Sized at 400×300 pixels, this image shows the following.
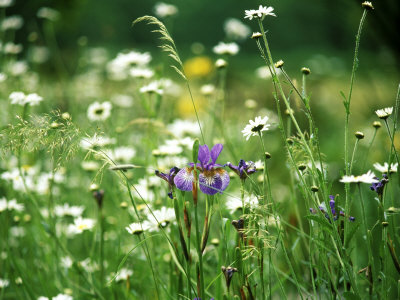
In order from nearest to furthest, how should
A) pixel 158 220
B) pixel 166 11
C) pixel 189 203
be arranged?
pixel 158 220 < pixel 189 203 < pixel 166 11

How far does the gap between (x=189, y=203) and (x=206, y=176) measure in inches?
23.0

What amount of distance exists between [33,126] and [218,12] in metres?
9.47

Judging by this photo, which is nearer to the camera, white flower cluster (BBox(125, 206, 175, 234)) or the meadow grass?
the meadow grass

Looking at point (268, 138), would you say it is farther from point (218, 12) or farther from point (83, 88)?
point (218, 12)

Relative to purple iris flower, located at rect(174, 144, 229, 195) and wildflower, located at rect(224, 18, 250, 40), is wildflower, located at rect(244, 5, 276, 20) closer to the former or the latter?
purple iris flower, located at rect(174, 144, 229, 195)

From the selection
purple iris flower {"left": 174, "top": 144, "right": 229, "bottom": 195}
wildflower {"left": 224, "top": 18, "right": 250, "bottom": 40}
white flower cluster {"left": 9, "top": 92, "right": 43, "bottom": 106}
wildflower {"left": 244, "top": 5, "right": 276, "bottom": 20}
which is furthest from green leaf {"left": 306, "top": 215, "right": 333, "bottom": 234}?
wildflower {"left": 224, "top": 18, "right": 250, "bottom": 40}

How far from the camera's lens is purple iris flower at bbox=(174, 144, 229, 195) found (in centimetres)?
94

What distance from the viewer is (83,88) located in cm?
319

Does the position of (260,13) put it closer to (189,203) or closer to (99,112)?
(189,203)

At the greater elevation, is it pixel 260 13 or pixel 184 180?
pixel 260 13

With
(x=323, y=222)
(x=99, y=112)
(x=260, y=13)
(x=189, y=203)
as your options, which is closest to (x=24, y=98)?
(x=99, y=112)

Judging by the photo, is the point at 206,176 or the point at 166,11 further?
the point at 166,11

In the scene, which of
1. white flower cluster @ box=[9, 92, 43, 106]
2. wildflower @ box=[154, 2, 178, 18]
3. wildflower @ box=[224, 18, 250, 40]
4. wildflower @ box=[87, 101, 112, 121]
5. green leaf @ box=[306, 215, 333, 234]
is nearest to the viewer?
green leaf @ box=[306, 215, 333, 234]

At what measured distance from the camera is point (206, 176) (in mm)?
965
